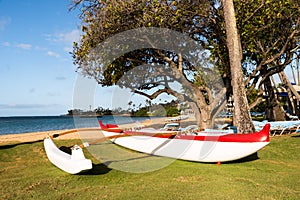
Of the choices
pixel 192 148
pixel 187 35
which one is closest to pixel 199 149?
pixel 192 148

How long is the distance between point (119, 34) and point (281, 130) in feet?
31.4

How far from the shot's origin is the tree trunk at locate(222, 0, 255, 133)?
9420 millimetres

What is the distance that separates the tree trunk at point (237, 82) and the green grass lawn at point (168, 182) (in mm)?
1621

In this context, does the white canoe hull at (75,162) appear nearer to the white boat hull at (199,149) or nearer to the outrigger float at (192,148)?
the outrigger float at (192,148)

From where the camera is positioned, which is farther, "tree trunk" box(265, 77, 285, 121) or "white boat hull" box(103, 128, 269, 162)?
"tree trunk" box(265, 77, 285, 121)

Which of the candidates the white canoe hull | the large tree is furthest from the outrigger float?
the large tree

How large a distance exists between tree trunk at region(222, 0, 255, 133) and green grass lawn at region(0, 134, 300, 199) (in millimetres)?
1621

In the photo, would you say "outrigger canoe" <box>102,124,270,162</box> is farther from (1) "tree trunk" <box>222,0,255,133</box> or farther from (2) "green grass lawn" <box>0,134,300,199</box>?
(1) "tree trunk" <box>222,0,255,133</box>

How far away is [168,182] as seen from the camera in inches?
227

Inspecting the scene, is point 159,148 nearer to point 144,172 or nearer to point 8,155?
point 144,172

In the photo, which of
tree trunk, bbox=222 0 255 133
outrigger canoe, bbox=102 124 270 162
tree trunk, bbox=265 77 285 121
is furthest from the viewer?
tree trunk, bbox=265 77 285 121

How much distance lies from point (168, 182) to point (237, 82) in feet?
17.5

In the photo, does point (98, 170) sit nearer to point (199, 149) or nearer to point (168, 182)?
point (168, 182)

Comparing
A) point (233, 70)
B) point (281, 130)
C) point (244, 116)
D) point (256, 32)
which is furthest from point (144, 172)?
point (281, 130)
